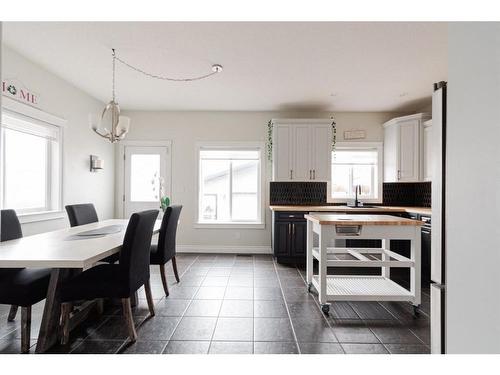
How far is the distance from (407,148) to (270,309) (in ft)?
11.4

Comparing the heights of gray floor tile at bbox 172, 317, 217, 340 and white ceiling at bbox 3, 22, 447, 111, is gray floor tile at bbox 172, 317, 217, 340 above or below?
below

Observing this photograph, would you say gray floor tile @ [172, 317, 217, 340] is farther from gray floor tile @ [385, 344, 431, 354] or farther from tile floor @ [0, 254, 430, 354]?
gray floor tile @ [385, 344, 431, 354]

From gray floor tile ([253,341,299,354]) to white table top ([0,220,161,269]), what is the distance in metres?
1.24

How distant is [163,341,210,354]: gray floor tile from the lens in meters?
1.93

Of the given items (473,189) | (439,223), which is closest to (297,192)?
(439,223)

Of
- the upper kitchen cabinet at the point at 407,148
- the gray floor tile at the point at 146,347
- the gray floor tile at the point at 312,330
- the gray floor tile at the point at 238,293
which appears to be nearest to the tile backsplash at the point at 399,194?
the upper kitchen cabinet at the point at 407,148

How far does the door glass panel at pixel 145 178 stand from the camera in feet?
16.5

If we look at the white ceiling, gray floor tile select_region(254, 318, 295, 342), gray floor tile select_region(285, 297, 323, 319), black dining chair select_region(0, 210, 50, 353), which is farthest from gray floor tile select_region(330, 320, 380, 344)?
the white ceiling

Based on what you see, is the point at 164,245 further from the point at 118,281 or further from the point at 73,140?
the point at 73,140

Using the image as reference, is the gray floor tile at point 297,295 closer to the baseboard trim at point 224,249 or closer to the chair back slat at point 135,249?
the chair back slat at point 135,249

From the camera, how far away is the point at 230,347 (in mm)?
1997

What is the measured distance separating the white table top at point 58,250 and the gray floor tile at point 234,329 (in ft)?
3.40

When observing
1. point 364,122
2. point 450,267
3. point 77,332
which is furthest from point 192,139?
point 450,267

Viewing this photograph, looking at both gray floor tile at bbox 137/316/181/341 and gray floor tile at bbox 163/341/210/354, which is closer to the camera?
gray floor tile at bbox 163/341/210/354
